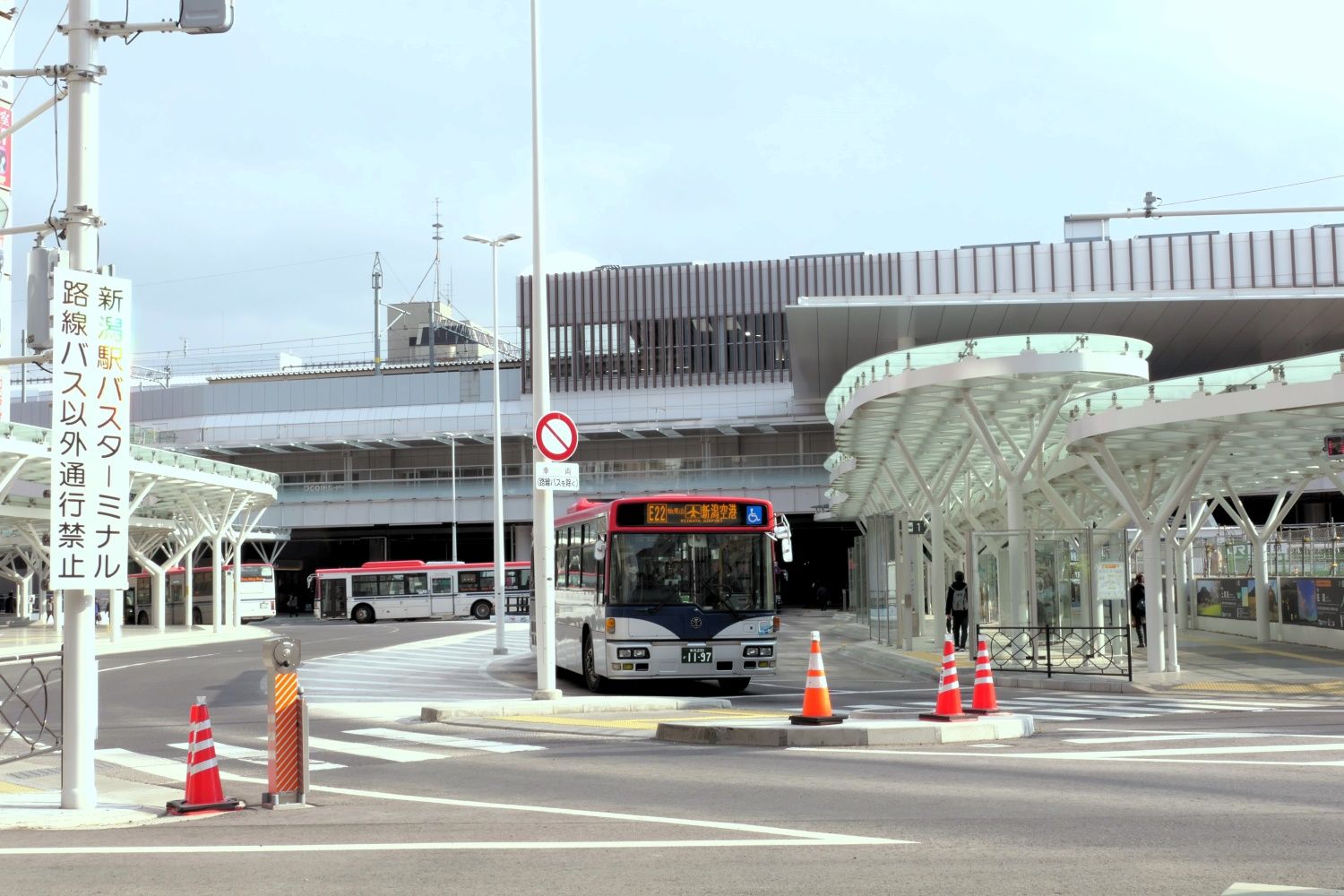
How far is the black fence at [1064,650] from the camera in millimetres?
23547

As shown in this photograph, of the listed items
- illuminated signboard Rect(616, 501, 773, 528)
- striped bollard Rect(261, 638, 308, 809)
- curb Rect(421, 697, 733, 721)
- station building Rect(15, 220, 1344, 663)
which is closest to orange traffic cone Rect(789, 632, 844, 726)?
curb Rect(421, 697, 733, 721)

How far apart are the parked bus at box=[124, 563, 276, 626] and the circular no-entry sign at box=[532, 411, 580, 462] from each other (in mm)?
48459

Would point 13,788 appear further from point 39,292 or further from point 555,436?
point 555,436

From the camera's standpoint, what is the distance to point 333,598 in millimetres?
64250

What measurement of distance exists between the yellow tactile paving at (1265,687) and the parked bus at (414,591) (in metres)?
44.5

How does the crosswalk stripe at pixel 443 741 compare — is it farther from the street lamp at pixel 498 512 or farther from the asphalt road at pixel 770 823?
the street lamp at pixel 498 512

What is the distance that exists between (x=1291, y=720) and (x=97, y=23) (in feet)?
46.4

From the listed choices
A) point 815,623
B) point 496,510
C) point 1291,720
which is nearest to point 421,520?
point 815,623

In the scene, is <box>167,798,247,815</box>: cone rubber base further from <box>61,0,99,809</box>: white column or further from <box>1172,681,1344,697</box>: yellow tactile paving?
<box>1172,681,1344,697</box>: yellow tactile paving

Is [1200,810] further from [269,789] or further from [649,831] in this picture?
[269,789]

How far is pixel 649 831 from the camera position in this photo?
9008mm

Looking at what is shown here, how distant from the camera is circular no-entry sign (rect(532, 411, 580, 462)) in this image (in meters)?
18.1

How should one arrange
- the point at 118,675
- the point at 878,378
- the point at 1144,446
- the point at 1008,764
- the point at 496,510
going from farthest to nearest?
the point at 496,510 → the point at 118,675 → the point at 878,378 → the point at 1144,446 → the point at 1008,764

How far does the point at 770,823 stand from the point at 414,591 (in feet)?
184
